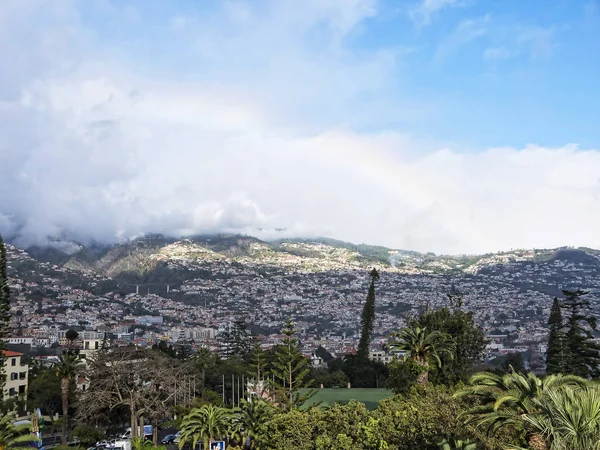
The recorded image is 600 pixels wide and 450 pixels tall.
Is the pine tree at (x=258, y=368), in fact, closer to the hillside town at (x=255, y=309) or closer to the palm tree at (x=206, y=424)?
the palm tree at (x=206, y=424)

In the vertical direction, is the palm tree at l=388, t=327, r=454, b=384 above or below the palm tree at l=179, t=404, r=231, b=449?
above

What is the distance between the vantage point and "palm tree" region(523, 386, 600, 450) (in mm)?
7766

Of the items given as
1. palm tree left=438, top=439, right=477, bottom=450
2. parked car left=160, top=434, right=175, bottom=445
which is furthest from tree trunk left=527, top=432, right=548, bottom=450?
parked car left=160, top=434, right=175, bottom=445

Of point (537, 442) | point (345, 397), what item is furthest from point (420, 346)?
point (345, 397)

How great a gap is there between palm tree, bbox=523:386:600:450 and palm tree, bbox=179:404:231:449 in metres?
17.3

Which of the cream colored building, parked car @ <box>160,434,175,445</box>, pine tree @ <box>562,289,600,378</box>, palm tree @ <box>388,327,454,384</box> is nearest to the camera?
palm tree @ <box>388,327,454,384</box>

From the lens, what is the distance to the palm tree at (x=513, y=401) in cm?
1076

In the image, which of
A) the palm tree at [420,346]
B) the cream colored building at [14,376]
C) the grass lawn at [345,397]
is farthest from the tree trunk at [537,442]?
the cream colored building at [14,376]

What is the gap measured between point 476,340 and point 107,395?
1961 centimetres

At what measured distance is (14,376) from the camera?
138 ft

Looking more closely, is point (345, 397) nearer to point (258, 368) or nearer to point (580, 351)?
point (258, 368)

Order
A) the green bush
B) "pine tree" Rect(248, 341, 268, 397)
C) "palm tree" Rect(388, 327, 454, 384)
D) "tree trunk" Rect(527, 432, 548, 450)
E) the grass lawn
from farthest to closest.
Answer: "pine tree" Rect(248, 341, 268, 397)
the grass lawn
the green bush
"palm tree" Rect(388, 327, 454, 384)
"tree trunk" Rect(527, 432, 548, 450)

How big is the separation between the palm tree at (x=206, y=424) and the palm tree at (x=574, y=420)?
17350 mm

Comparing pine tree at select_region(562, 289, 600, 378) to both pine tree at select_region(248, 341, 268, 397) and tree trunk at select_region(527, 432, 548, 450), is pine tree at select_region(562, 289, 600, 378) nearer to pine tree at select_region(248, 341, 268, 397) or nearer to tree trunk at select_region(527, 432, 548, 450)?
pine tree at select_region(248, 341, 268, 397)
